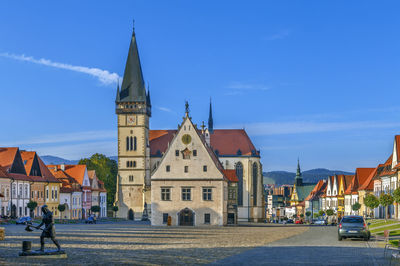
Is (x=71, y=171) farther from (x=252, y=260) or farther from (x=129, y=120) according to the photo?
(x=252, y=260)

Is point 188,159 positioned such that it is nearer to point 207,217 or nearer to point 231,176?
point 207,217

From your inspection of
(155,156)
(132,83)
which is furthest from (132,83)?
(155,156)

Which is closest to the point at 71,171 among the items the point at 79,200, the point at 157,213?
the point at 79,200

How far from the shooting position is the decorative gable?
74.5 meters

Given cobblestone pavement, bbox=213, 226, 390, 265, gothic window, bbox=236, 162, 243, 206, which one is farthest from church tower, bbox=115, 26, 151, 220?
cobblestone pavement, bbox=213, 226, 390, 265

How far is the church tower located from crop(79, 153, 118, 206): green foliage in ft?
64.0

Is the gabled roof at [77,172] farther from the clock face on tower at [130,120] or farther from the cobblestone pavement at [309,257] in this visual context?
the cobblestone pavement at [309,257]

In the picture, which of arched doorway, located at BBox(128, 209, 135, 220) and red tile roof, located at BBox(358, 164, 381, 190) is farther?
arched doorway, located at BBox(128, 209, 135, 220)

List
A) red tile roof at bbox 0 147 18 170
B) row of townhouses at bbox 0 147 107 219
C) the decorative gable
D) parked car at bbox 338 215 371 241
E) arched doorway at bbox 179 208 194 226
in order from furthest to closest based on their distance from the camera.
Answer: red tile roof at bbox 0 147 18 170 < row of townhouses at bbox 0 147 107 219 < the decorative gable < arched doorway at bbox 179 208 194 226 < parked car at bbox 338 215 371 241

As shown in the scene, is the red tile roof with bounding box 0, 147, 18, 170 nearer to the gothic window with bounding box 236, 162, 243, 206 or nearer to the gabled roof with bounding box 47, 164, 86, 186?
the gabled roof with bounding box 47, 164, 86, 186

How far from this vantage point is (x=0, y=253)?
25.1 m

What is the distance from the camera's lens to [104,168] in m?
134

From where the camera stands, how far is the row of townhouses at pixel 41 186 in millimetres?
82750

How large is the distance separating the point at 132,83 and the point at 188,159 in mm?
44479
